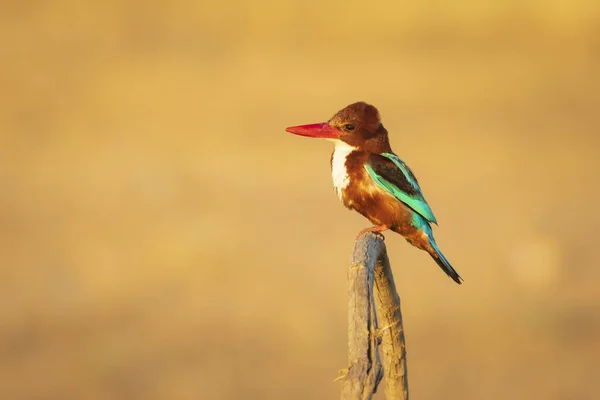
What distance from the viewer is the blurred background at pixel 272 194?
322 inches

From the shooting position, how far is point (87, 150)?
1219 cm

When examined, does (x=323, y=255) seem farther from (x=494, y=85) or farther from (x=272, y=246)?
(x=494, y=85)

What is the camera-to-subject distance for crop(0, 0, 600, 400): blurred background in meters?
8.18

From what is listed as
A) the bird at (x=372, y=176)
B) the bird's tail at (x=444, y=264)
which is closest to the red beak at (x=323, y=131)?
the bird at (x=372, y=176)

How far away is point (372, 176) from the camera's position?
13.8ft

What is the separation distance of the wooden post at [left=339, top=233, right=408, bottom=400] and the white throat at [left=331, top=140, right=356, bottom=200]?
75 cm

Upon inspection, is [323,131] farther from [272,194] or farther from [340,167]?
[272,194]

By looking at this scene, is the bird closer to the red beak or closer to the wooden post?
the red beak

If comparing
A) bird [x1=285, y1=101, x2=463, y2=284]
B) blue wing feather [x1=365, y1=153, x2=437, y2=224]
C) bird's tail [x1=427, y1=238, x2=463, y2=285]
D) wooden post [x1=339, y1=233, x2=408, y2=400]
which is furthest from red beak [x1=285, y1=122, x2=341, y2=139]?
wooden post [x1=339, y1=233, x2=408, y2=400]

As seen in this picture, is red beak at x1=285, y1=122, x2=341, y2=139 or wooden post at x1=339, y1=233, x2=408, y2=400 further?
red beak at x1=285, y1=122, x2=341, y2=139

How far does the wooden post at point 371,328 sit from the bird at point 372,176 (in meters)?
0.67

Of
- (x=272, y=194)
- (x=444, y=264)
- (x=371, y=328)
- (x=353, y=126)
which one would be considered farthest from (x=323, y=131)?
(x=272, y=194)

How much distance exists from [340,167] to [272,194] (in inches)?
254

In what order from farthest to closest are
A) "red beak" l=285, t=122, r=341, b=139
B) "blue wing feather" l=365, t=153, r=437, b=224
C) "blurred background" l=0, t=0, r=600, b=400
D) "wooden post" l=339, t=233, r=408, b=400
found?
"blurred background" l=0, t=0, r=600, b=400 < "blue wing feather" l=365, t=153, r=437, b=224 < "red beak" l=285, t=122, r=341, b=139 < "wooden post" l=339, t=233, r=408, b=400
